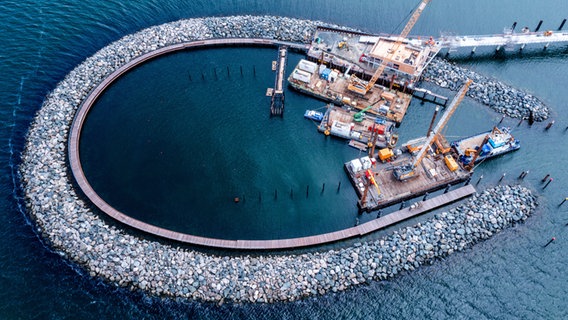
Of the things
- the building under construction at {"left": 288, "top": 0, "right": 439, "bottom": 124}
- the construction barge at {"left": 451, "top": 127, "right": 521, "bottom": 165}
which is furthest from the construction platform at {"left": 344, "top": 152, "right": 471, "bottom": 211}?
the building under construction at {"left": 288, "top": 0, "right": 439, "bottom": 124}

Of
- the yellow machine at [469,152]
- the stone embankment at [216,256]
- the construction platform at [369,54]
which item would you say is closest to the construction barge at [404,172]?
the yellow machine at [469,152]

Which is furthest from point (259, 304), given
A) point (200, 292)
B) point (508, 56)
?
point (508, 56)

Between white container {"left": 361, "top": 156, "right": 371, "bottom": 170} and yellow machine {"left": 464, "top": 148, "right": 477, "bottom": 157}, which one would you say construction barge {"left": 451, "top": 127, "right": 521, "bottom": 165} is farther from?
white container {"left": 361, "top": 156, "right": 371, "bottom": 170}

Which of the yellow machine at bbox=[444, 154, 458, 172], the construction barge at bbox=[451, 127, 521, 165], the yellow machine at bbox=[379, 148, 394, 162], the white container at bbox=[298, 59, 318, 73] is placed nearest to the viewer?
the yellow machine at bbox=[444, 154, 458, 172]

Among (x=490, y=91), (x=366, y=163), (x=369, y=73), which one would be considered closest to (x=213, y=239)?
(x=366, y=163)

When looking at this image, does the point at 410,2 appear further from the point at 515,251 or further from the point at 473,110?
the point at 515,251

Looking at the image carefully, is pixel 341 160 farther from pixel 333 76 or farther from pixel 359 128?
pixel 333 76
